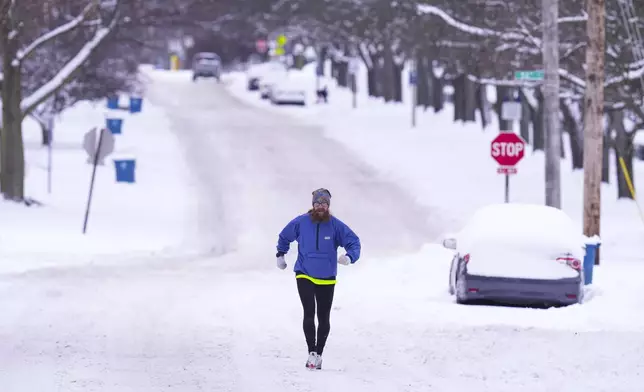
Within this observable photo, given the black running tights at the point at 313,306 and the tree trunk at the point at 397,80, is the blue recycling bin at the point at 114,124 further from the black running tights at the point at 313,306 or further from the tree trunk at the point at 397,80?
the black running tights at the point at 313,306

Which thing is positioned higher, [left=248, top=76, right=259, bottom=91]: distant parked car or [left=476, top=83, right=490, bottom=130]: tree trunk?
[left=248, top=76, right=259, bottom=91]: distant parked car

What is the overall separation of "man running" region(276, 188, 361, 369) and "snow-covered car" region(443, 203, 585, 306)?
18.2 ft

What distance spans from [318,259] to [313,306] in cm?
46

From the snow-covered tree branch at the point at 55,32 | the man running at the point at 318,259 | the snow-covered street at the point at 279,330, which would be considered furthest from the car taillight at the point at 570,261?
the snow-covered tree branch at the point at 55,32

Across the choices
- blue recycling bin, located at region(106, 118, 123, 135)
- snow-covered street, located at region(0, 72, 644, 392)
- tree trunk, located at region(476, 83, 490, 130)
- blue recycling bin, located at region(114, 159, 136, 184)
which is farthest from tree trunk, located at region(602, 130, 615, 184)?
blue recycling bin, located at region(106, 118, 123, 135)

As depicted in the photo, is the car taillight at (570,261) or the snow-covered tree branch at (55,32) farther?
the snow-covered tree branch at (55,32)

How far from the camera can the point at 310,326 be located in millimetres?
12531

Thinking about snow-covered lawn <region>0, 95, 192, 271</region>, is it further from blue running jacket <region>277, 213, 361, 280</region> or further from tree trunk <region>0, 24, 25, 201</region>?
blue running jacket <region>277, 213, 361, 280</region>

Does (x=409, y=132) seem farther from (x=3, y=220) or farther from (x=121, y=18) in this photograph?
(x=3, y=220)

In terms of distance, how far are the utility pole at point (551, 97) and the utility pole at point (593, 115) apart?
5.89 feet

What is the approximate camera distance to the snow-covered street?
12219 millimetres

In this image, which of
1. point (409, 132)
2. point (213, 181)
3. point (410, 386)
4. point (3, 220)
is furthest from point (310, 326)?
point (409, 132)

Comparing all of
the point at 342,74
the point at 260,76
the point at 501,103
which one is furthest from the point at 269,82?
the point at 501,103

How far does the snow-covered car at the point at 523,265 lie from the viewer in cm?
1762
